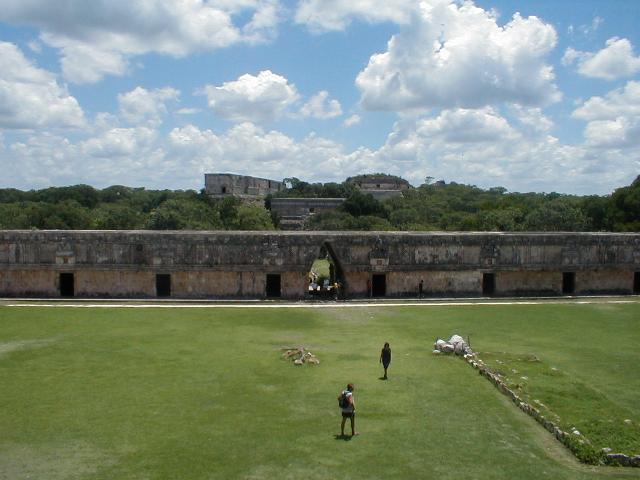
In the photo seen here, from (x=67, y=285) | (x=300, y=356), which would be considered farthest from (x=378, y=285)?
(x=67, y=285)

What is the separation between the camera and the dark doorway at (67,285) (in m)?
22.0

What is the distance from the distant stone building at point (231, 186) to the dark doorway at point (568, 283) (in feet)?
152

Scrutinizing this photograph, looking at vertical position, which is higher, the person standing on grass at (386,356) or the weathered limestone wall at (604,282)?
the weathered limestone wall at (604,282)

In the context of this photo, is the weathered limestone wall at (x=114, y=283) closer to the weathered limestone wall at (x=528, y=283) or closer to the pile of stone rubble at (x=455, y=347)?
the pile of stone rubble at (x=455, y=347)

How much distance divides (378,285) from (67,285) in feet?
37.3

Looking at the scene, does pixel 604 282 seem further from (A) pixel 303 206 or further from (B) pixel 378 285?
(A) pixel 303 206

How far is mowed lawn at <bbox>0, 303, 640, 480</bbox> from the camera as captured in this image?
Result: 8.07m

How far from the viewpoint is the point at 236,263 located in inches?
864

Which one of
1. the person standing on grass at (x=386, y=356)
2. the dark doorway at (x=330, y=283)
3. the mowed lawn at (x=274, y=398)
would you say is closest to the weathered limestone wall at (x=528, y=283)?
the mowed lawn at (x=274, y=398)

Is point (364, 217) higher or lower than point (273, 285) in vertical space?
higher

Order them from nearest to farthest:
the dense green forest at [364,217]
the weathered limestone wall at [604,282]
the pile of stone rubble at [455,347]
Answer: the pile of stone rubble at [455,347], the weathered limestone wall at [604,282], the dense green forest at [364,217]

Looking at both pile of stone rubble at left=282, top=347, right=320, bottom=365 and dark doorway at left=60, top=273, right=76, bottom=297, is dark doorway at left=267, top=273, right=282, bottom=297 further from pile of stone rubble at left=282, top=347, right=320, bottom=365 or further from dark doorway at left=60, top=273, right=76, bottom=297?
pile of stone rubble at left=282, top=347, right=320, bottom=365

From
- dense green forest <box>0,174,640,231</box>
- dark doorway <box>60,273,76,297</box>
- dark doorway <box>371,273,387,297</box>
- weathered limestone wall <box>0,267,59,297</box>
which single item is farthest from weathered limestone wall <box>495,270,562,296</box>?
dense green forest <box>0,174,640,231</box>

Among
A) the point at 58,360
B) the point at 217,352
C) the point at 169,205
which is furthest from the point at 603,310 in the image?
the point at 169,205
